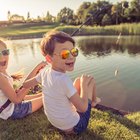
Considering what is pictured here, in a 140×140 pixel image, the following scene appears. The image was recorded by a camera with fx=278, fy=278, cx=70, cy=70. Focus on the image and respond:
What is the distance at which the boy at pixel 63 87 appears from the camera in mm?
3715

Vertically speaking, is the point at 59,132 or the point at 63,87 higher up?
the point at 63,87

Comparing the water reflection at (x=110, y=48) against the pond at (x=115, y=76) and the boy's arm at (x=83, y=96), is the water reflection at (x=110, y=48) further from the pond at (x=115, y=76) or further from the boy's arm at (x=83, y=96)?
the boy's arm at (x=83, y=96)

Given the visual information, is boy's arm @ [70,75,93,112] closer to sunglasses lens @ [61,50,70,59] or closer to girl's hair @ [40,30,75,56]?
sunglasses lens @ [61,50,70,59]

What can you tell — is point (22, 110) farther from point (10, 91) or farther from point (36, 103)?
point (10, 91)

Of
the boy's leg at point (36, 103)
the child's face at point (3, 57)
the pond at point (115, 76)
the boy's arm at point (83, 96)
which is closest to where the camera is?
the boy's arm at point (83, 96)

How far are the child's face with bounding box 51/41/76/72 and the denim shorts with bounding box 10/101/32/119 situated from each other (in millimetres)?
1462

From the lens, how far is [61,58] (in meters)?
3.73

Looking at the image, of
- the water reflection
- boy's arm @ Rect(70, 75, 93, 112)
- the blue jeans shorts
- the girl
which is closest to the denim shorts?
the girl

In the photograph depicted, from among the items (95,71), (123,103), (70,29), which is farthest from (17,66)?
(70,29)

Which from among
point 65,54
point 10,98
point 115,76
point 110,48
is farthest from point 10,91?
point 110,48

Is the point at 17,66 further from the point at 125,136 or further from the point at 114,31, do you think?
the point at 114,31

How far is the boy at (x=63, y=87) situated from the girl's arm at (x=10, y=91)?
0.42 meters

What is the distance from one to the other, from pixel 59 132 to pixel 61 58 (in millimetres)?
1379

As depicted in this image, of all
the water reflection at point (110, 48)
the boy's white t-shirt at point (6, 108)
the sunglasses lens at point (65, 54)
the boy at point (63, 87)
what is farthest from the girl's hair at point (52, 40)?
the water reflection at point (110, 48)
